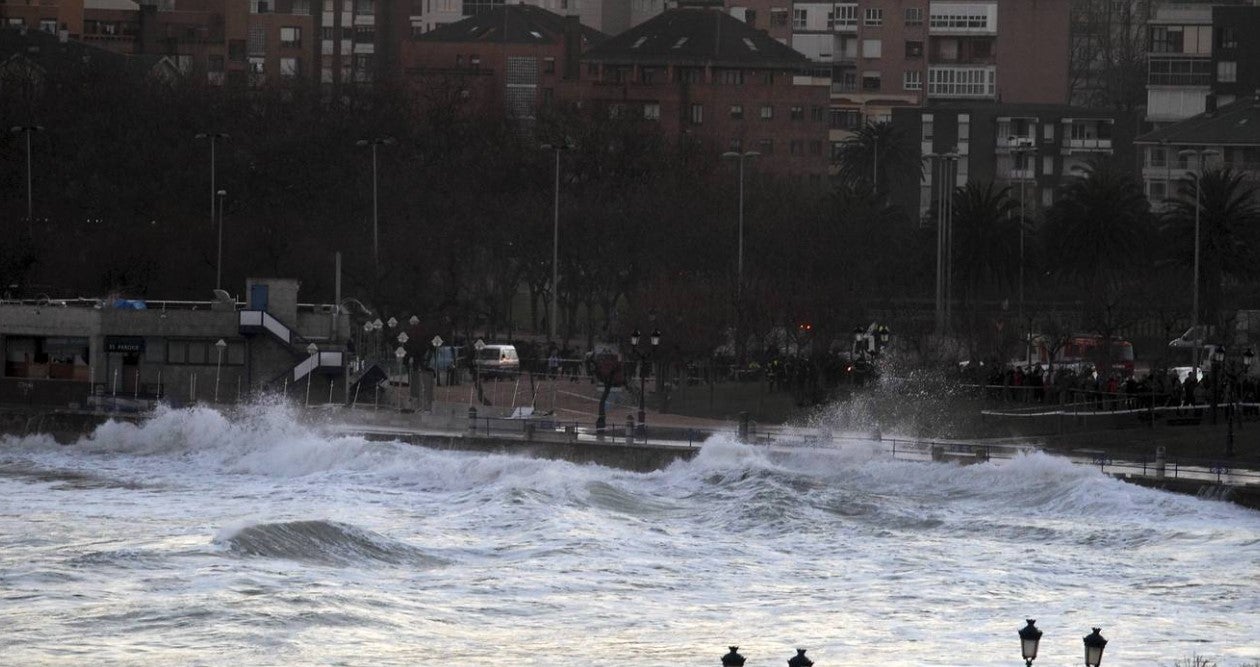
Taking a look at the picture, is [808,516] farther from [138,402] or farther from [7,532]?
[138,402]

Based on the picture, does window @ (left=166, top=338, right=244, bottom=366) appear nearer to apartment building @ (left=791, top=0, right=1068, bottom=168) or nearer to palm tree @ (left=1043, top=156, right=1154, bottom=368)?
palm tree @ (left=1043, top=156, right=1154, bottom=368)

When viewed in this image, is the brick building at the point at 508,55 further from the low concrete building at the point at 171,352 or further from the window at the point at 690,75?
the low concrete building at the point at 171,352

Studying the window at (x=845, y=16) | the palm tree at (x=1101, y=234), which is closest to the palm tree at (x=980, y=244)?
the palm tree at (x=1101, y=234)

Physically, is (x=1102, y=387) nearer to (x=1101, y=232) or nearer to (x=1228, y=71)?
(x=1101, y=232)

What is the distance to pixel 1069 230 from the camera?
103m

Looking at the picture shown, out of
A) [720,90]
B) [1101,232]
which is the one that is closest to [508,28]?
[720,90]

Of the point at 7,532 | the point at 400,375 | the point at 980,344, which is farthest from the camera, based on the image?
the point at 980,344

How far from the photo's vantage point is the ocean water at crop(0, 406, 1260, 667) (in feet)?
131

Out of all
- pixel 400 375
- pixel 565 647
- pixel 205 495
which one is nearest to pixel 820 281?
pixel 400 375

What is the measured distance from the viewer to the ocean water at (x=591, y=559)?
131 ft

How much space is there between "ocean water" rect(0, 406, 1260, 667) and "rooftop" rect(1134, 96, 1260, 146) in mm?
62985

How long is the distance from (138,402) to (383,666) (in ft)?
114

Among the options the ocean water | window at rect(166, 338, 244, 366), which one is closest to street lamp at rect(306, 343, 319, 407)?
window at rect(166, 338, 244, 366)

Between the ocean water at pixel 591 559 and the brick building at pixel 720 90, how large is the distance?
79.5 metres
